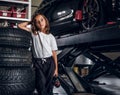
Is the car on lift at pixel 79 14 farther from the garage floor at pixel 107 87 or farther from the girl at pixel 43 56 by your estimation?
the garage floor at pixel 107 87

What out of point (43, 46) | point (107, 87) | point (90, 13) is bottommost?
point (107, 87)

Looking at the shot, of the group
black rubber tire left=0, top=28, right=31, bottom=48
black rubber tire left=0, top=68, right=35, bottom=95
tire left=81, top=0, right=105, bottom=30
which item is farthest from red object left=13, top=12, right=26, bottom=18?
black rubber tire left=0, top=68, right=35, bottom=95

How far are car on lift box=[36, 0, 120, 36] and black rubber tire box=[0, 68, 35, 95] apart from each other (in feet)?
2.44

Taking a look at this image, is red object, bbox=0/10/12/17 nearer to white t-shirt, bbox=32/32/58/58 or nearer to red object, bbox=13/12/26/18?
red object, bbox=13/12/26/18

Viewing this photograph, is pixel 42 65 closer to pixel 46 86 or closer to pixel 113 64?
pixel 46 86

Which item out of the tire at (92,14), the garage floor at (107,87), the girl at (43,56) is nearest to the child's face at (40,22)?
the girl at (43,56)

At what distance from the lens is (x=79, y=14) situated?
2.71 metres

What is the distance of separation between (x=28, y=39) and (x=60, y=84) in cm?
69

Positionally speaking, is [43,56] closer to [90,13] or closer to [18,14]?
[90,13]

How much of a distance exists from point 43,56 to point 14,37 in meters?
0.32

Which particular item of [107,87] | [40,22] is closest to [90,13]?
[40,22]

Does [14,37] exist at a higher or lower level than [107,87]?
higher

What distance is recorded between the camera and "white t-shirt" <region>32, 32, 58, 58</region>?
226cm

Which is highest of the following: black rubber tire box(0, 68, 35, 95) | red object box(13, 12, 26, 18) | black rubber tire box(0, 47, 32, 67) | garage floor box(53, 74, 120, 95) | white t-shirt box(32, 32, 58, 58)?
red object box(13, 12, 26, 18)
